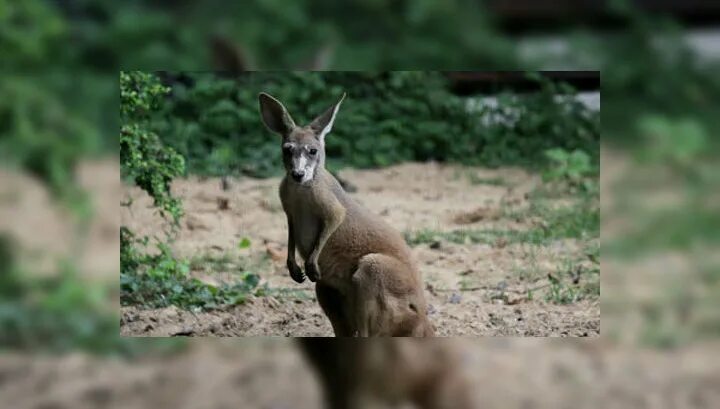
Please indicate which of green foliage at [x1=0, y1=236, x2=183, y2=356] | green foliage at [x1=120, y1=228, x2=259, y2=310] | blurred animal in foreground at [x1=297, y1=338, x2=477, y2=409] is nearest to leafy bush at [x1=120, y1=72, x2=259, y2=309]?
green foliage at [x1=120, y1=228, x2=259, y2=310]

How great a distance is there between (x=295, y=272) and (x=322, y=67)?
28.8 inches

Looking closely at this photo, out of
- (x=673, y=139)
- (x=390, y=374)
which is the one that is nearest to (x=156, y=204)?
(x=390, y=374)

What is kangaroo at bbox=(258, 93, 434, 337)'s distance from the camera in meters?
0.82

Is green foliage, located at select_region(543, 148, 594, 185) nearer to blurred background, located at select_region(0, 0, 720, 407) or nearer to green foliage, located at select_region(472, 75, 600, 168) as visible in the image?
green foliage, located at select_region(472, 75, 600, 168)

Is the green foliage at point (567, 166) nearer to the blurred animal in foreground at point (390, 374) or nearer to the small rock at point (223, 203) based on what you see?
the small rock at point (223, 203)

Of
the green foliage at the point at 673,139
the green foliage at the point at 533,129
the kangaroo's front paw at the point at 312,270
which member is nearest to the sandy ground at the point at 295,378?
the green foliage at the point at 673,139

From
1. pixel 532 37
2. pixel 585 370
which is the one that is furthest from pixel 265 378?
pixel 532 37

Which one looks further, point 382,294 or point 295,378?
point 295,378

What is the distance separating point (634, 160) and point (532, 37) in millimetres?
756

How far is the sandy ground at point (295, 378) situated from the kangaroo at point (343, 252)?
1005 millimetres

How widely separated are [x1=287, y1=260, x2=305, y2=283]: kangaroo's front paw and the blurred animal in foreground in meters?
0.42

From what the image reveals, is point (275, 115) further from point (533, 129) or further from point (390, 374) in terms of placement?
point (390, 374)

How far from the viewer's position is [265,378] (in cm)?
200

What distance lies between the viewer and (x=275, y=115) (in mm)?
826
